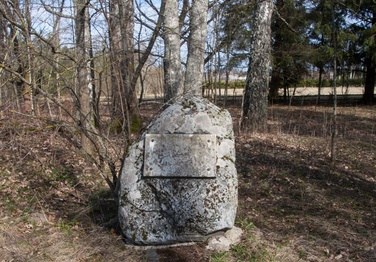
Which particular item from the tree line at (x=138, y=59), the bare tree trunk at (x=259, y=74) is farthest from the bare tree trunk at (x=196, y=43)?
the bare tree trunk at (x=259, y=74)

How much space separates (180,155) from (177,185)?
1.05 feet

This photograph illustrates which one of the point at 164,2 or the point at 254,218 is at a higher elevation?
the point at 164,2

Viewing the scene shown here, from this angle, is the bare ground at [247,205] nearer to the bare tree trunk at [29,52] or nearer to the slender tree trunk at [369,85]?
the bare tree trunk at [29,52]

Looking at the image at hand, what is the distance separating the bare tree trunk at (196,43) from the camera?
23.4 feet

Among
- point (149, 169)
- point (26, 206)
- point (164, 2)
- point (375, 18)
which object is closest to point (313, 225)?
point (149, 169)

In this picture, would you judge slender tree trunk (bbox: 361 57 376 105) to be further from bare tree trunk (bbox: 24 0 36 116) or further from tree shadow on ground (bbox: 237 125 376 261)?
bare tree trunk (bbox: 24 0 36 116)

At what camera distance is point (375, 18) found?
17.9 metres

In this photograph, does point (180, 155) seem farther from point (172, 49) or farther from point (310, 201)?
point (172, 49)

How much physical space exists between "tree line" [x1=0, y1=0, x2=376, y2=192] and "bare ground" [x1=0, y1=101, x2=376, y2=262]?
1.81 ft

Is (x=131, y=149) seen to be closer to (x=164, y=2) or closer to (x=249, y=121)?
(x=164, y=2)

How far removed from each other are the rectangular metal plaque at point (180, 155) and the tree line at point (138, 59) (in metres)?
0.60

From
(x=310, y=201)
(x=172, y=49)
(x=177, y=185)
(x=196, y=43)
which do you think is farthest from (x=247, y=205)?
(x=172, y=49)

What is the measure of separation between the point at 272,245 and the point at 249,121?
19.3 ft

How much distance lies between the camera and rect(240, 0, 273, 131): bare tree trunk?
30.8 feet
